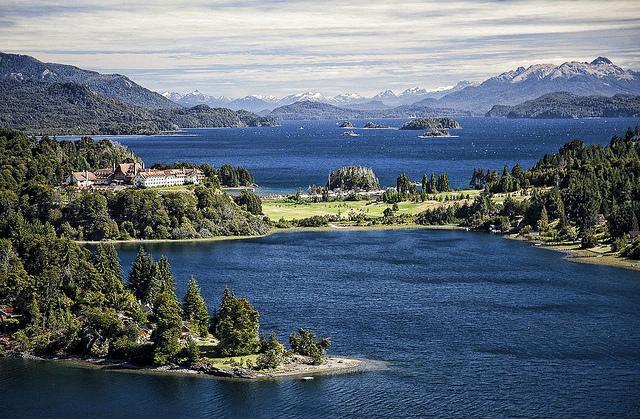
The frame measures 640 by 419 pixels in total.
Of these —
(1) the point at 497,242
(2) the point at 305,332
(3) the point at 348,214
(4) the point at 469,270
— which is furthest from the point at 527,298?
(3) the point at 348,214

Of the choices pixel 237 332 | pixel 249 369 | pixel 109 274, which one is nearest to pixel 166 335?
pixel 237 332

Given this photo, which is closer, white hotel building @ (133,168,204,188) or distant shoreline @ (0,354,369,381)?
distant shoreline @ (0,354,369,381)

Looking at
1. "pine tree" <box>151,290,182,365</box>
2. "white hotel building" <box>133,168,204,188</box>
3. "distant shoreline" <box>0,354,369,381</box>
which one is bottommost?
"distant shoreline" <box>0,354,369,381</box>

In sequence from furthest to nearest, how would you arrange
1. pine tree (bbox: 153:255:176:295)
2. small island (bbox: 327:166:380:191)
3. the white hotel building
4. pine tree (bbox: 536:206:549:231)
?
1. small island (bbox: 327:166:380:191)
2. the white hotel building
3. pine tree (bbox: 536:206:549:231)
4. pine tree (bbox: 153:255:176:295)

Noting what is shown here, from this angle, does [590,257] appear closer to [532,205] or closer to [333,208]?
[532,205]

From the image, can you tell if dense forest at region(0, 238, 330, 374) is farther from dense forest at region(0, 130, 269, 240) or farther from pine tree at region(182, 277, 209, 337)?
dense forest at region(0, 130, 269, 240)

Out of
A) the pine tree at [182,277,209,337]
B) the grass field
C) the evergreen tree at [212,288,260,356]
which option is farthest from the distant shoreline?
the grass field

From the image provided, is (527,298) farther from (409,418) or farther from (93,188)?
(93,188)
